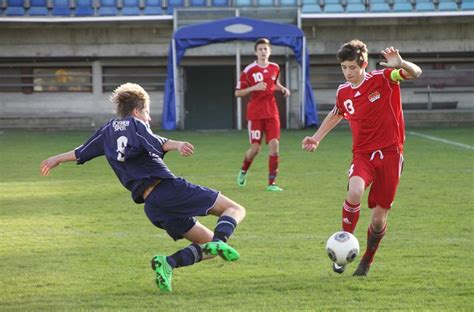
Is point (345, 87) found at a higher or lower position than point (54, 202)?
higher

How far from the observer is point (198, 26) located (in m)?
27.2

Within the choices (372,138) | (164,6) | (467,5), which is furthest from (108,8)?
(372,138)

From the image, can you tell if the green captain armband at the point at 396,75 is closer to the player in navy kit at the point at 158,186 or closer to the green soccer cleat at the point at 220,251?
the player in navy kit at the point at 158,186

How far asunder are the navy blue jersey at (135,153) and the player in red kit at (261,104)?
6.98m

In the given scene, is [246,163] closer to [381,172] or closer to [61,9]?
[381,172]

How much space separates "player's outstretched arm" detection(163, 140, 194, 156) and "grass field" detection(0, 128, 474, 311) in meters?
0.97

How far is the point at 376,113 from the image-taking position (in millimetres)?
7324

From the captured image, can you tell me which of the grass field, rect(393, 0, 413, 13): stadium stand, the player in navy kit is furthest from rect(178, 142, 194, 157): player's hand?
rect(393, 0, 413, 13): stadium stand

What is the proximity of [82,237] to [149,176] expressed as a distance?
2.93 metres

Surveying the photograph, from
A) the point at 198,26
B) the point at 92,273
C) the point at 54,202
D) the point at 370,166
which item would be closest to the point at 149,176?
the point at 92,273

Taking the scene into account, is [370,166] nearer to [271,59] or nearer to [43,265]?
[43,265]

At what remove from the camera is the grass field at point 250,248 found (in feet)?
20.9

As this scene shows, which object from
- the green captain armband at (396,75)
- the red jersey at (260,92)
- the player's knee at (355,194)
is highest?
the green captain armband at (396,75)

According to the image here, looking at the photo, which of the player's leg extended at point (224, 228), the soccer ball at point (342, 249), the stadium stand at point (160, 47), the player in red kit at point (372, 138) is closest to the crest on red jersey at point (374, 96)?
the player in red kit at point (372, 138)
